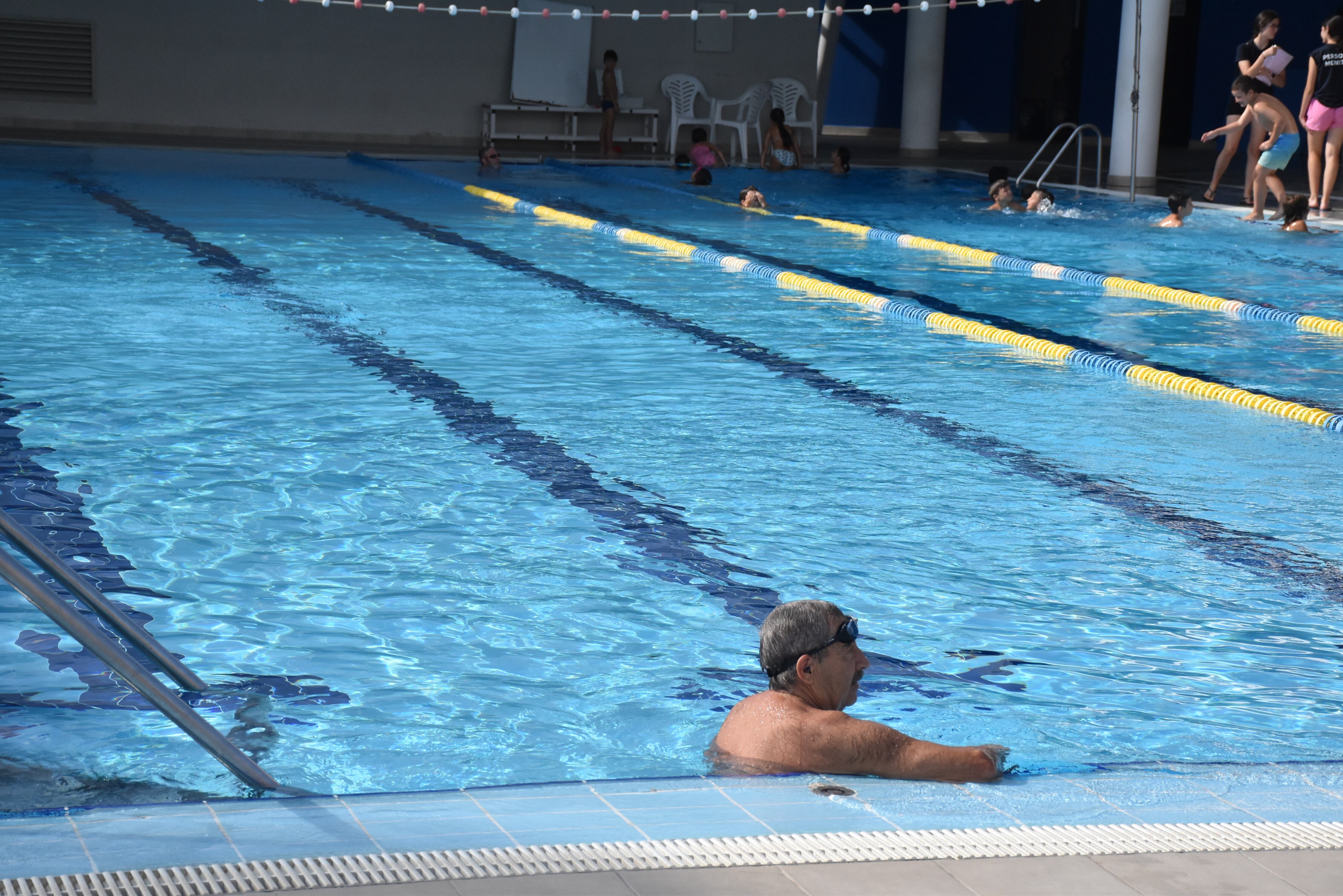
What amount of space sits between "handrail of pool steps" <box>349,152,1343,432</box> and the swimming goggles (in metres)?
3.92

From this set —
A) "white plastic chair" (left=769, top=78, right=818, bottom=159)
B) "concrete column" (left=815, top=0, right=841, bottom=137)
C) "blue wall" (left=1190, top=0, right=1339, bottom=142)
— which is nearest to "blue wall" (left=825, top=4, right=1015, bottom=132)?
"blue wall" (left=1190, top=0, right=1339, bottom=142)

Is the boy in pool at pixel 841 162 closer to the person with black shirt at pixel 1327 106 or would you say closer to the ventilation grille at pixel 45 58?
the person with black shirt at pixel 1327 106

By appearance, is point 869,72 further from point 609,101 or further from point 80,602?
point 80,602

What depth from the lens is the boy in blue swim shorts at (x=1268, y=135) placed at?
1238 centimetres

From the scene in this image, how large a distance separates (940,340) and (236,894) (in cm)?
655

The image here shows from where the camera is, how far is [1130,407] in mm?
6527

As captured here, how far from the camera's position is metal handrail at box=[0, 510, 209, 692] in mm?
2621

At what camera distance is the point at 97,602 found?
278 cm

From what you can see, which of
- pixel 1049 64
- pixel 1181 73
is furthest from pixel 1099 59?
pixel 1181 73

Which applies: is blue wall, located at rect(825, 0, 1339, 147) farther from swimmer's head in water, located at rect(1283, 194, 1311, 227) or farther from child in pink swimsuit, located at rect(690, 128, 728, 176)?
swimmer's head in water, located at rect(1283, 194, 1311, 227)

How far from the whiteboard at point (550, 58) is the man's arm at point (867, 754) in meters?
17.5

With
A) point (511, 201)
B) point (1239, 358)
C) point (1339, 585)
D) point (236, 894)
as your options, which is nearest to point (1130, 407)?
point (1239, 358)

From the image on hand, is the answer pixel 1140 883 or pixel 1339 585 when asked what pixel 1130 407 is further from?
pixel 1140 883

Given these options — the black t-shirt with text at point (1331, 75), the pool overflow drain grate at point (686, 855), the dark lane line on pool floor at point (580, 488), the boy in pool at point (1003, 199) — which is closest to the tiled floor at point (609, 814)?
the pool overflow drain grate at point (686, 855)
